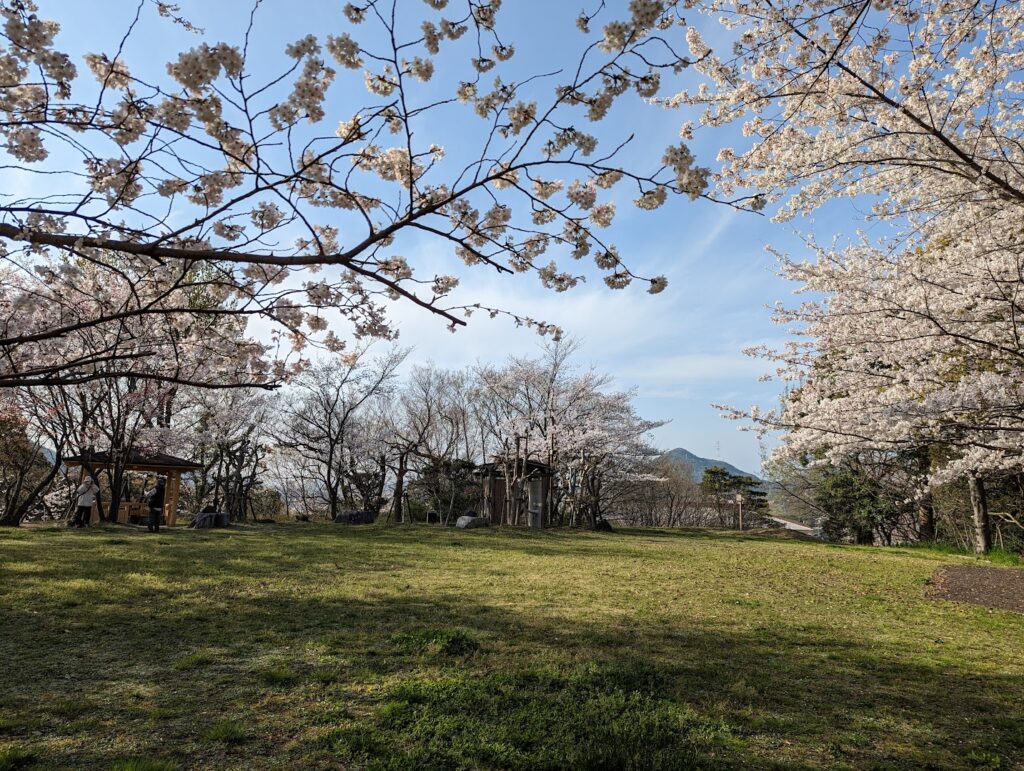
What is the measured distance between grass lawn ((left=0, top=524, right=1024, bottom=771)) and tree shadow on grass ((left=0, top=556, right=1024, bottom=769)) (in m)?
0.02

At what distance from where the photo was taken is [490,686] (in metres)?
3.47

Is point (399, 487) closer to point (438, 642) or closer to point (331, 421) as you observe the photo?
point (331, 421)

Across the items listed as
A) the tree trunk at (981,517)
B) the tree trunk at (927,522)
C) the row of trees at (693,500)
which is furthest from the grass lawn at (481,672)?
the row of trees at (693,500)

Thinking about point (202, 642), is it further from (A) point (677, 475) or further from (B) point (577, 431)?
(A) point (677, 475)

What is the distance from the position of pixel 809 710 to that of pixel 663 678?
84cm

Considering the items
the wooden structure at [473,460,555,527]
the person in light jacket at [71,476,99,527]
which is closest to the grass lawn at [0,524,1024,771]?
the person in light jacket at [71,476,99,527]

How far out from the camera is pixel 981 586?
7.99 metres

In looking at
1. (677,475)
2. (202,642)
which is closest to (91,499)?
(202,642)

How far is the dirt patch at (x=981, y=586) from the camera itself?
23.3 feet

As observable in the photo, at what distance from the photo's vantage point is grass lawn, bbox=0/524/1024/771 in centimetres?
274

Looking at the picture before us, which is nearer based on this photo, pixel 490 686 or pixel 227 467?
pixel 490 686

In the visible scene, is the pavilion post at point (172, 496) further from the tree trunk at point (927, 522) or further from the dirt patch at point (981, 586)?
the tree trunk at point (927, 522)

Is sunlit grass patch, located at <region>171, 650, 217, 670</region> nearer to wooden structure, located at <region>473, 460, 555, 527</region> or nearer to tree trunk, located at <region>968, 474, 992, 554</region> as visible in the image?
tree trunk, located at <region>968, 474, 992, 554</region>

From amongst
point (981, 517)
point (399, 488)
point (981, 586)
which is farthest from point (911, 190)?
point (399, 488)
